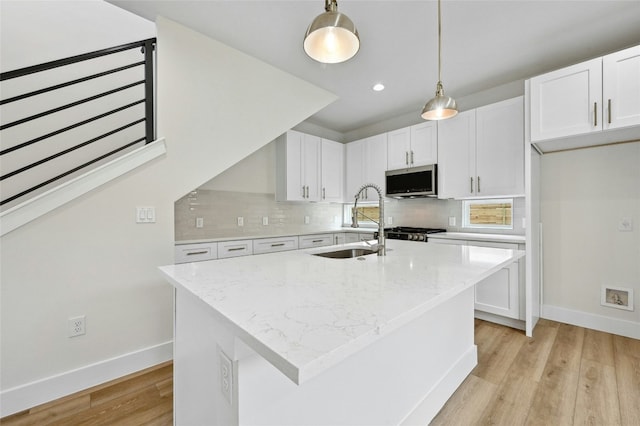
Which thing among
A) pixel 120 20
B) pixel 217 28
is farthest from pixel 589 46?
pixel 120 20

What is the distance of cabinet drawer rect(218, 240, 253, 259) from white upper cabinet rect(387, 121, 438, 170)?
2.26 meters

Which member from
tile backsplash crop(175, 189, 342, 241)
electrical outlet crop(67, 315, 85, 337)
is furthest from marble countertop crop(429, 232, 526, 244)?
electrical outlet crop(67, 315, 85, 337)

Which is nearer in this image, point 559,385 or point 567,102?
point 559,385

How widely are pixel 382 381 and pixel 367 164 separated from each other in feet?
11.2

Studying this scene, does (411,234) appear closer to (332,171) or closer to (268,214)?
(332,171)

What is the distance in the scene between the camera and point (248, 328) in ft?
2.13

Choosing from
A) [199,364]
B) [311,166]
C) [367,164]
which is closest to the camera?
[199,364]

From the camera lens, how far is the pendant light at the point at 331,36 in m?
1.13

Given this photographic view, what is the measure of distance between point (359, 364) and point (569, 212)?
9.96ft

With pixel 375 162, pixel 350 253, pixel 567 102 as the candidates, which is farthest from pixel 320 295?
pixel 375 162

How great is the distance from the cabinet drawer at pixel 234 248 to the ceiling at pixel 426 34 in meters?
1.89

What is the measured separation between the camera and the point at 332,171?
4.42 metres

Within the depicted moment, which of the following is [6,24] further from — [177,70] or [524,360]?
[524,360]

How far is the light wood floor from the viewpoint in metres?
1.55
